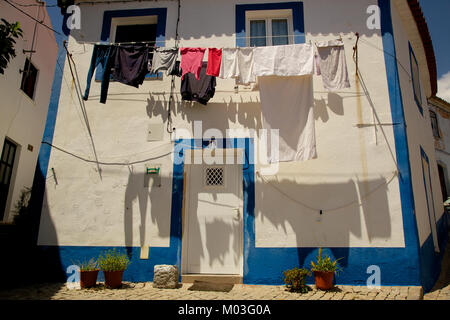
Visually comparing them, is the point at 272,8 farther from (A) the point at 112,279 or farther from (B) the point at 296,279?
(A) the point at 112,279

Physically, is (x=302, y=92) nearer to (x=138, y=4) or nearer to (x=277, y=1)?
(x=277, y=1)

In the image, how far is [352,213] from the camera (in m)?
6.17

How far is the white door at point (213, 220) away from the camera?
6395mm

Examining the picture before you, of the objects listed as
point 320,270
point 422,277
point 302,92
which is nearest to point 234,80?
point 302,92

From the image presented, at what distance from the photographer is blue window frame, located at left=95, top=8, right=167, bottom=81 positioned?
24.5 ft

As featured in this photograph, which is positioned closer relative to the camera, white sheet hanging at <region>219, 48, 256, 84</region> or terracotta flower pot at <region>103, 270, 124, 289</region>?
terracotta flower pot at <region>103, 270, 124, 289</region>

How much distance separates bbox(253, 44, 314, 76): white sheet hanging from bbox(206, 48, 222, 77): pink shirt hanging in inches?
28.3

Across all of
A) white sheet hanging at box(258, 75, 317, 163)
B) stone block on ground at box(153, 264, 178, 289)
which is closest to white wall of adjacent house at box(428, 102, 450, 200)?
white sheet hanging at box(258, 75, 317, 163)

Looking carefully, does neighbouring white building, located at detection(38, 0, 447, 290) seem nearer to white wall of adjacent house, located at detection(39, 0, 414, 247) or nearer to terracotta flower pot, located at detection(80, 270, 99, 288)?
white wall of adjacent house, located at detection(39, 0, 414, 247)

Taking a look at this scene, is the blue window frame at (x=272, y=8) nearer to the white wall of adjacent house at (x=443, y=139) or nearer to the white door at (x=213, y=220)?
the white door at (x=213, y=220)

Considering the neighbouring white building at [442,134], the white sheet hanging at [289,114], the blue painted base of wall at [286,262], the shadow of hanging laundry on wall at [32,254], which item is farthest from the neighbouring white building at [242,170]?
the neighbouring white building at [442,134]

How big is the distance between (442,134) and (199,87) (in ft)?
46.9
